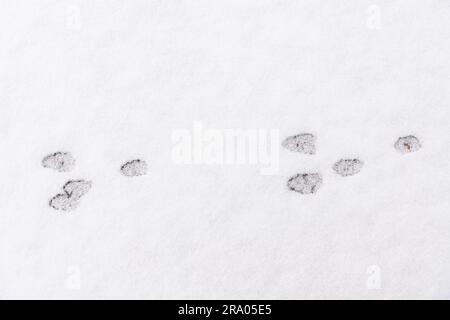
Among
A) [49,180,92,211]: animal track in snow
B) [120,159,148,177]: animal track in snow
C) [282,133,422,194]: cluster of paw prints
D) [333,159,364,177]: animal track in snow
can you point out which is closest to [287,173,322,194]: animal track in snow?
[282,133,422,194]: cluster of paw prints

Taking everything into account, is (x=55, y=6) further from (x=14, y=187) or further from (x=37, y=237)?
(x=37, y=237)

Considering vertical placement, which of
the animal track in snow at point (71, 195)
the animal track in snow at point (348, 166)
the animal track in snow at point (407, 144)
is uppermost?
the animal track in snow at point (407, 144)

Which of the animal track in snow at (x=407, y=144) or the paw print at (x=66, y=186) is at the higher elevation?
the animal track in snow at (x=407, y=144)

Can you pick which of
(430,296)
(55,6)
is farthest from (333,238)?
(55,6)

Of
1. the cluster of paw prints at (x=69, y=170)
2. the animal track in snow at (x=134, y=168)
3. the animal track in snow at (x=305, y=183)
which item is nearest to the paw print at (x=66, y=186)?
the cluster of paw prints at (x=69, y=170)

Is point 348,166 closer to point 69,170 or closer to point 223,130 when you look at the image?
point 223,130

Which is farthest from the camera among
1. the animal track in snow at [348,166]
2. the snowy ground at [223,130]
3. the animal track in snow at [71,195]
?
the animal track in snow at [348,166]

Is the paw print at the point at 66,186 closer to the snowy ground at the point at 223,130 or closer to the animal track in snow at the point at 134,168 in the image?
the snowy ground at the point at 223,130

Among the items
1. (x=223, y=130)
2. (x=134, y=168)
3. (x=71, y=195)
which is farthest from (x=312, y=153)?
(x=71, y=195)
